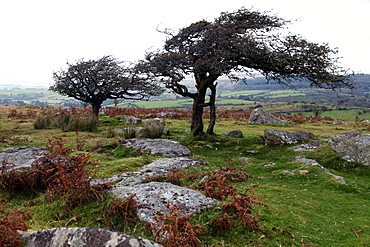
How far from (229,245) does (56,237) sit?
212 cm

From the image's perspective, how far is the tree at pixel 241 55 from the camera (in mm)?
14346

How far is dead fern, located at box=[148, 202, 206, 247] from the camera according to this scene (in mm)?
3002

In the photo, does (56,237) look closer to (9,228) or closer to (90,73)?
(9,228)

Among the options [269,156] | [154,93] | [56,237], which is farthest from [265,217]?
[154,93]

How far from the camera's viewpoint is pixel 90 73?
26.4 metres

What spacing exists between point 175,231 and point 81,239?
1.15 meters

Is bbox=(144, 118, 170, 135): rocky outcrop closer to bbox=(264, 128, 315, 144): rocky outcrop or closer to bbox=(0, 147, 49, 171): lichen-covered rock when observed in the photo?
bbox=(264, 128, 315, 144): rocky outcrop

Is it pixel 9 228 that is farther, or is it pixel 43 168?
pixel 43 168

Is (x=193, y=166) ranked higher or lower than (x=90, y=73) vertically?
lower

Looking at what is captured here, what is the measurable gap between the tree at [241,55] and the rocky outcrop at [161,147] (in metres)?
4.89

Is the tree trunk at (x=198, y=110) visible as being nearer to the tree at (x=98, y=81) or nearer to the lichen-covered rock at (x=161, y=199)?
the tree at (x=98, y=81)

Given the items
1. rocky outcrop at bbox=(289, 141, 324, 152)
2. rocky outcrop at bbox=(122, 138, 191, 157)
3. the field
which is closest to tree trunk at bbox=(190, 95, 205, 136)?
the field

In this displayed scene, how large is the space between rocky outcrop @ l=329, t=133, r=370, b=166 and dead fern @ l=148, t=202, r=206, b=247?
1013 cm

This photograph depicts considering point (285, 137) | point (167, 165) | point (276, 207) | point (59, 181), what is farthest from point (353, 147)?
point (59, 181)
